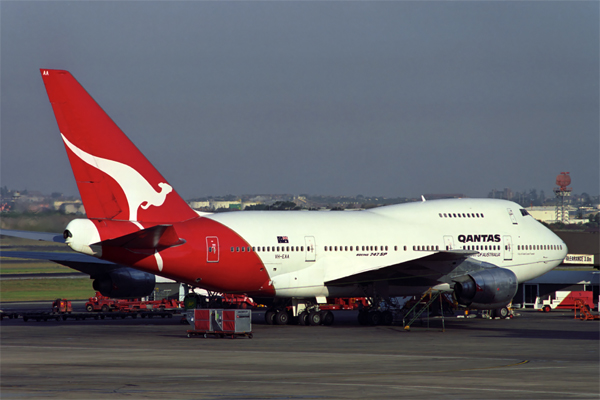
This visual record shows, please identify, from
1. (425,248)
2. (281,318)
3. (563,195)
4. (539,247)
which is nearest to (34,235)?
(281,318)

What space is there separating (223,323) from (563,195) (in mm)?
Result: 102420

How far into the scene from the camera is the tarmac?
57.7ft

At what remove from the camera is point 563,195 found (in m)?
125

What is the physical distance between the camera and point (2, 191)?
4109 cm

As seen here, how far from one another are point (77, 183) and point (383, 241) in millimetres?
14707

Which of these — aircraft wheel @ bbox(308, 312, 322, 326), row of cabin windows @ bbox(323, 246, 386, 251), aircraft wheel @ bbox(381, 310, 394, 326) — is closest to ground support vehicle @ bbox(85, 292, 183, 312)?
aircraft wheel @ bbox(308, 312, 322, 326)

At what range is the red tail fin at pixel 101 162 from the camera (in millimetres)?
32344

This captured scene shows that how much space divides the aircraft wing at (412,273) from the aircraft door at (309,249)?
1396 millimetres

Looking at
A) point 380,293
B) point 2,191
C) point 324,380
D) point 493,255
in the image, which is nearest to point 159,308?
point 2,191

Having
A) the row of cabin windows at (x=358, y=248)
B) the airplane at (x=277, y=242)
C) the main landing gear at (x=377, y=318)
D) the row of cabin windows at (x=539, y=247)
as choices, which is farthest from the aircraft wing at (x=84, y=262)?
the row of cabin windows at (x=539, y=247)

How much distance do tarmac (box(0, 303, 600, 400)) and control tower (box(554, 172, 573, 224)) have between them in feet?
294

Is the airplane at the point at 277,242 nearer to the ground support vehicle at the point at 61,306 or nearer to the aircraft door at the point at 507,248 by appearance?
the aircraft door at the point at 507,248

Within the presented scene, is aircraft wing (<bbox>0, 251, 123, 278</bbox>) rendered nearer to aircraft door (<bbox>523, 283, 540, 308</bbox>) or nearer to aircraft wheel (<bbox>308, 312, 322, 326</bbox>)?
aircraft wheel (<bbox>308, 312, 322, 326</bbox>)

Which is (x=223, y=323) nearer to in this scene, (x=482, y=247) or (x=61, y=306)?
(x=482, y=247)
